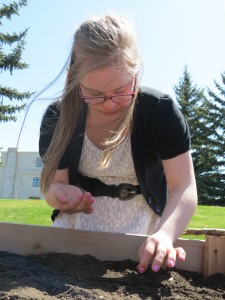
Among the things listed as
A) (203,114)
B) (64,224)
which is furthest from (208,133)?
(64,224)

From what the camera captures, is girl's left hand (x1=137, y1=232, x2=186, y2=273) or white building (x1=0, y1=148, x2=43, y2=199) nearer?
girl's left hand (x1=137, y1=232, x2=186, y2=273)

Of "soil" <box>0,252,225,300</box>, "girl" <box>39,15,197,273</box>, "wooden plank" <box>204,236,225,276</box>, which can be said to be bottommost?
"soil" <box>0,252,225,300</box>

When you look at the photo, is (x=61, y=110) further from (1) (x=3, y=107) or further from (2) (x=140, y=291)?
(1) (x=3, y=107)

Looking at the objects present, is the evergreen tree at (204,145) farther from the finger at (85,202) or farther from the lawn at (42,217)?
the finger at (85,202)

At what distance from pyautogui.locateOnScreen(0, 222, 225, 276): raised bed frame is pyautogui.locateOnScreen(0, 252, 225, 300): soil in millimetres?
52

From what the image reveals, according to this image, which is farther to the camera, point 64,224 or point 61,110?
point 64,224

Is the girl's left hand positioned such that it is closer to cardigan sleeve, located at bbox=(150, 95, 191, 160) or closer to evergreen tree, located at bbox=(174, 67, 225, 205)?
cardigan sleeve, located at bbox=(150, 95, 191, 160)

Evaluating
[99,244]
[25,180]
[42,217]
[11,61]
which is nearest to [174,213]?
[99,244]

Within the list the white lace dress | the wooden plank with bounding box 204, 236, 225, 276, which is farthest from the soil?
the white lace dress

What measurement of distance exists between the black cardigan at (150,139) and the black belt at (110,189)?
6 cm

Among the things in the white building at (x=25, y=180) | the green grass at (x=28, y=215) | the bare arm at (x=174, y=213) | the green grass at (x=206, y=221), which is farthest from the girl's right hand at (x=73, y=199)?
the white building at (x=25, y=180)

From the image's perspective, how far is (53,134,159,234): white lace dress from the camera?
1812 millimetres

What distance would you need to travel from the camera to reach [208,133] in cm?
2744

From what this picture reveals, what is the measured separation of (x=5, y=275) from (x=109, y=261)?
0.39 m
